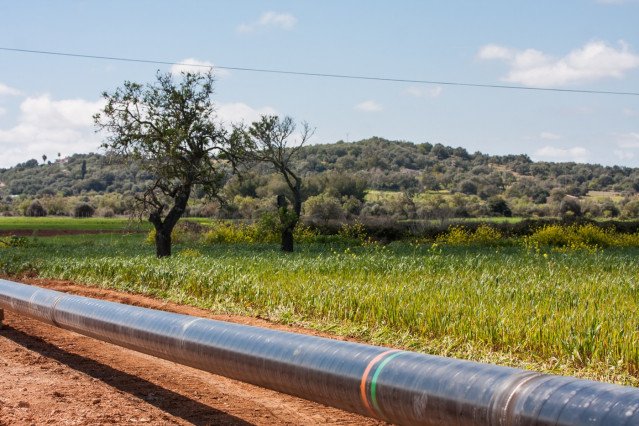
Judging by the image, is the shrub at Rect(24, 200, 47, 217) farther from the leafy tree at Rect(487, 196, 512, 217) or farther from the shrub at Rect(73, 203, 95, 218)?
the leafy tree at Rect(487, 196, 512, 217)

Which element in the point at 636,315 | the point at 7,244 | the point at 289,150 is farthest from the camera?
the point at 7,244

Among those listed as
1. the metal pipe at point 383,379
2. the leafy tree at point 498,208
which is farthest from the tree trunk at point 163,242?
the leafy tree at point 498,208

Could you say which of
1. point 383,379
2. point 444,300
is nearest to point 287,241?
point 444,300

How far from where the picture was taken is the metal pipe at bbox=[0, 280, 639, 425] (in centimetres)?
298

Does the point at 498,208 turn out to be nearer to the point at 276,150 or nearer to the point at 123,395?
the point at 276,150

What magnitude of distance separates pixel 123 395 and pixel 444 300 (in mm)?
5662

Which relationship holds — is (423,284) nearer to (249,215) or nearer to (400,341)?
(400,341)

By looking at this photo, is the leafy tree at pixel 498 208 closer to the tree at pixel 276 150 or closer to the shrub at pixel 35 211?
the tree at pixel 276 150

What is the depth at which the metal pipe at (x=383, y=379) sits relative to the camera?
2982 mm

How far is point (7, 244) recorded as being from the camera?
124 ft

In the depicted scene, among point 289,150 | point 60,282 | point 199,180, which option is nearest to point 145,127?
point 199,180

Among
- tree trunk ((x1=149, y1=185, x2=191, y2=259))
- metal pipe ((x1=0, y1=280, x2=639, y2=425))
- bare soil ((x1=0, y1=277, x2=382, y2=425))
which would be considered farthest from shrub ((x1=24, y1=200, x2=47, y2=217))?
metal pipe ((x1=0, y1=280, x2=639, y2=425))

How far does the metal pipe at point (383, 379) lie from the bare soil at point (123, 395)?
54 centimetres

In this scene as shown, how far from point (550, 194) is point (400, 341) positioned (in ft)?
360
